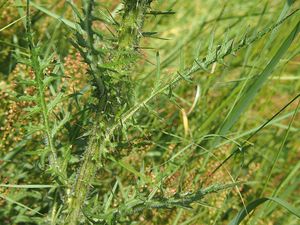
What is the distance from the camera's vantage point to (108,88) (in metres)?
1.17

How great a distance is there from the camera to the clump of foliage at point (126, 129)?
120 centimetres

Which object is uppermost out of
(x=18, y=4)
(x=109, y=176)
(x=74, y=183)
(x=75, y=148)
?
(x=18, y=4)

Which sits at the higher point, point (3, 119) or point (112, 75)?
point (112, 75)

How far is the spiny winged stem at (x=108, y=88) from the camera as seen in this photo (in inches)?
44.4

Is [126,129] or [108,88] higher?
[108,88]

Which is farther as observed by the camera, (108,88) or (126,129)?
(126,129)

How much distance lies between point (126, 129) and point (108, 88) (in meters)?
0.14

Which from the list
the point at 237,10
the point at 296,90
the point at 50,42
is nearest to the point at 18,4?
the point at 50,42

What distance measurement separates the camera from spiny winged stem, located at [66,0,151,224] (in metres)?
1.13

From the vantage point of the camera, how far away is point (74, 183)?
1.29 metres

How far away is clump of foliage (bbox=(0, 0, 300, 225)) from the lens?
47.3 inches

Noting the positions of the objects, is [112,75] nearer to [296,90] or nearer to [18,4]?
[18,4]

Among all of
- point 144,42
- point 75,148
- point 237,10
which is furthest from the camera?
point 237,10

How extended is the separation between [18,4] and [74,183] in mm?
789
